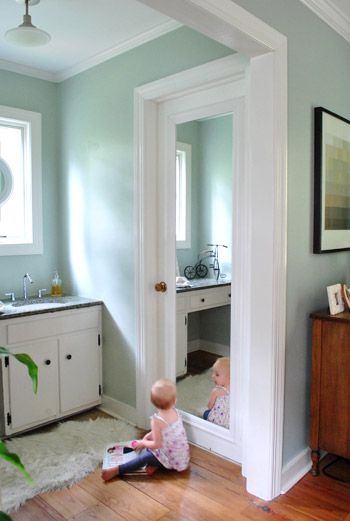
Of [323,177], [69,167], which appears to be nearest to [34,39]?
[69,167]

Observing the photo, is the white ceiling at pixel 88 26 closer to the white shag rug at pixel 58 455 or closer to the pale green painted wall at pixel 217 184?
the pale green painted wall at pixel 217 184

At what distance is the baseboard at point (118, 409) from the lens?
296cm

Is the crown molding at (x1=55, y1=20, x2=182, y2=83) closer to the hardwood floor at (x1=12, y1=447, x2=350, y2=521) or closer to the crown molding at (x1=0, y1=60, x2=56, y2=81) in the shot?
the crown molding at (x1=0, y1=60, x2=56, y2=81)

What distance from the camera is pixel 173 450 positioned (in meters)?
2.35

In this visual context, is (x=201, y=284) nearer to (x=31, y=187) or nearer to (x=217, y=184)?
(x=217, y=184)

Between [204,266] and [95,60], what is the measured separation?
164cm

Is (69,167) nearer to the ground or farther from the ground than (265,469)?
farther from the ground

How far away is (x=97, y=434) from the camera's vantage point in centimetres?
278

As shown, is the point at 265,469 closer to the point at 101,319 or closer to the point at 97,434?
the point at 97,434

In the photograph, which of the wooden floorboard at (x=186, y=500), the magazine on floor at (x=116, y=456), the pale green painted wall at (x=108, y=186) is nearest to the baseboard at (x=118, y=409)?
the pale green painted wall at (x=108, y=186)

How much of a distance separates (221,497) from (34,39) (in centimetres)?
250

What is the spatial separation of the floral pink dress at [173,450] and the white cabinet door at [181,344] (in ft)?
1.45

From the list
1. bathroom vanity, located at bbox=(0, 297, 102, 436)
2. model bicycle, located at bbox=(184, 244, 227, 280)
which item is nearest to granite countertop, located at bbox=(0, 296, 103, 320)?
bathroom vanity, located at bbox=(0, 297, 102, 436)

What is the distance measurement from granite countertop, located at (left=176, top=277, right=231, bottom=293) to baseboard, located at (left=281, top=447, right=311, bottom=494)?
0.97 metres
